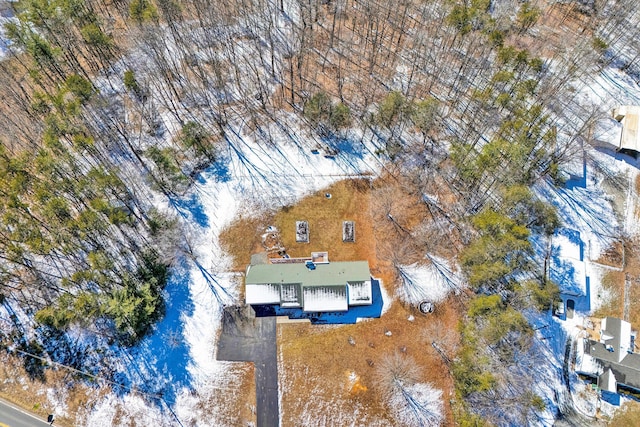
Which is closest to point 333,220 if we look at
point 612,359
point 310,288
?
point 310,288

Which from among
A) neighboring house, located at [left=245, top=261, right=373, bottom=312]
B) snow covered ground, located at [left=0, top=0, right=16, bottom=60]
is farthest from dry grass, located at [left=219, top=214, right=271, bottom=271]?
snow covered ground, located at [left=0, top=0, right=16, bottom=60]

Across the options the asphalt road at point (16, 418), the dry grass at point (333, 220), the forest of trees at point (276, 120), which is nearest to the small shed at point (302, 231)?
the dry grass at point (333, 220)

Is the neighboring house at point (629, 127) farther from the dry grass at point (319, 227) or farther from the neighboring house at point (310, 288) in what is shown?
the neighboring house at point (310, 288)

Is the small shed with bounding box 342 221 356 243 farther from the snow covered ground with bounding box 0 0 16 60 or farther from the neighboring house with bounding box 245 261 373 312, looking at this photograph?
the snow covered ground with bounding box 0 0 16 60

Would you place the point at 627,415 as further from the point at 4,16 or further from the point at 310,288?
the point at 4,16

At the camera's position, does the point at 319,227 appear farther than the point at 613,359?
Yes
